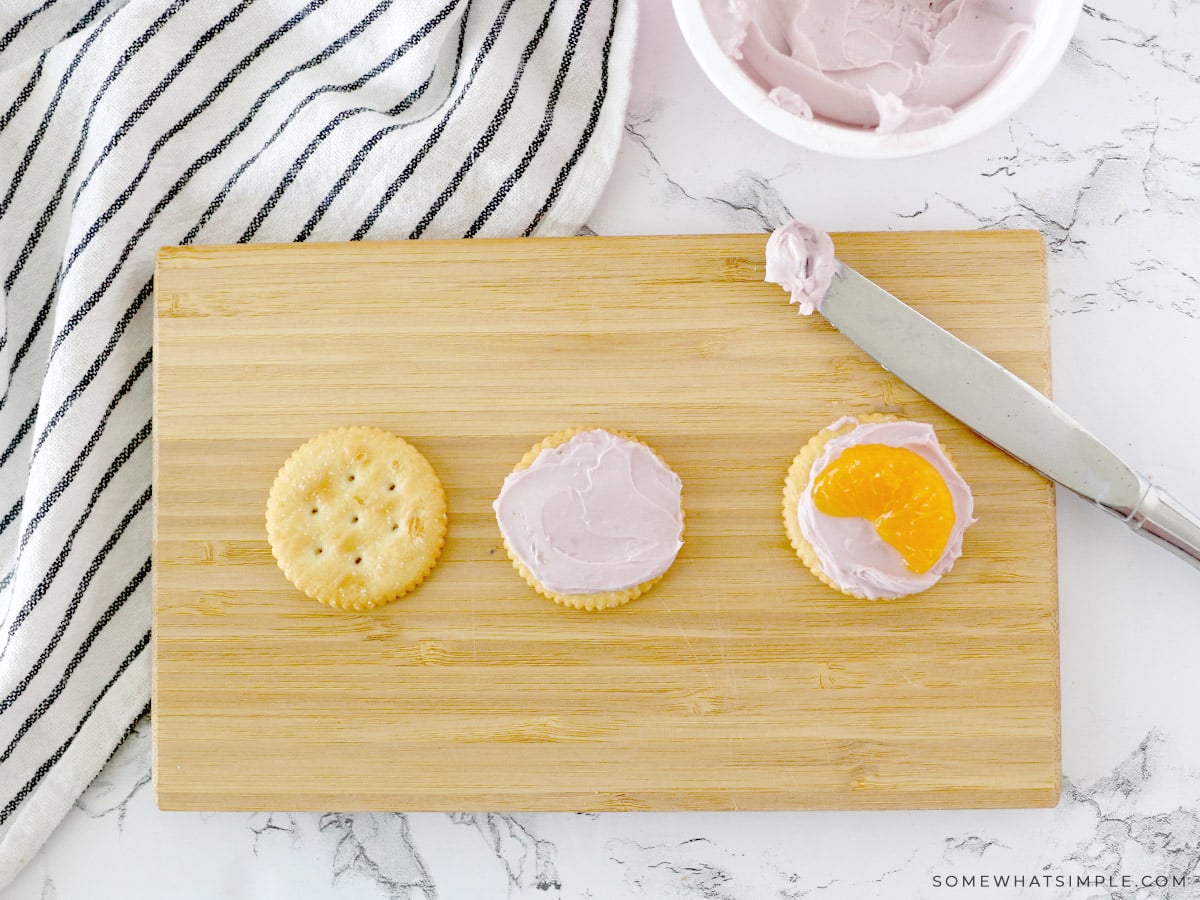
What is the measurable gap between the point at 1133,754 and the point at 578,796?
32.6 inches

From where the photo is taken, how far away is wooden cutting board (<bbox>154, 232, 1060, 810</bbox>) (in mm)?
1460

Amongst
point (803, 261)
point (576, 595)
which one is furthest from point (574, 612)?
point (803, 261)

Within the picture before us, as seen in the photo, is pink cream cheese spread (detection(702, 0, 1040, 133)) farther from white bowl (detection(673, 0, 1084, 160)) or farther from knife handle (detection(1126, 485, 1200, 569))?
knife handle (detection(1126, 485, 1200, 569))

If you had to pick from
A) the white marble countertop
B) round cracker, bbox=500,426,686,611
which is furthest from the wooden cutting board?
the white marble countertop

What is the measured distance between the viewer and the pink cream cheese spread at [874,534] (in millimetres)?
1386

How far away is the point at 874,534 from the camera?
4.57ft

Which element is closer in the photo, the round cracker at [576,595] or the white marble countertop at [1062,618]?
the round cracker at [576,595]

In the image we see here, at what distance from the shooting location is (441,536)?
1.48 m

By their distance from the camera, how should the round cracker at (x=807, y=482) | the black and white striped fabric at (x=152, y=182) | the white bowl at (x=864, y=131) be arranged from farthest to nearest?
the black and white striped fabric at (x=152, y=182), the round cracker at (x=807, y=482), the white bowl at (x=864, y=131)

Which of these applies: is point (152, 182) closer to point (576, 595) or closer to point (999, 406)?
point (576, 595)

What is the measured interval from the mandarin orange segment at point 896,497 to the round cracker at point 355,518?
55 cm

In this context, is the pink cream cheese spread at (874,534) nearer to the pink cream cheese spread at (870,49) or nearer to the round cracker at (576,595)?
the round cracker at (576,595)

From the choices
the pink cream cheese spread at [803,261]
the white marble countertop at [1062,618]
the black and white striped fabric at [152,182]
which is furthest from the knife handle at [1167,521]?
the black and white striped fabric at [152,182]

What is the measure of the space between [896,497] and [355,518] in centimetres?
74
